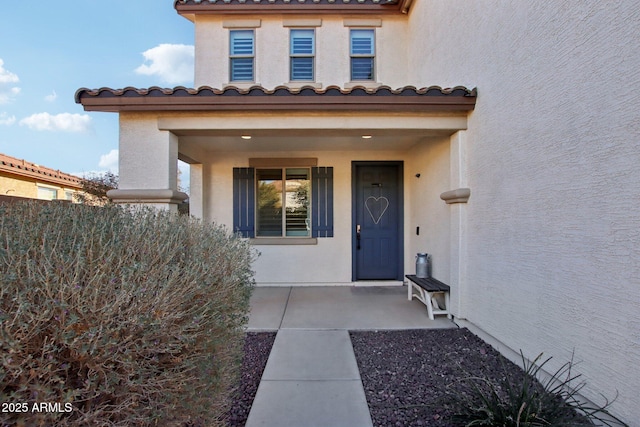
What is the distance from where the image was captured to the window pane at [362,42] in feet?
25.0

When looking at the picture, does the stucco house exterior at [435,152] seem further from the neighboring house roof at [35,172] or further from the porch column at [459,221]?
the neighboring house roof at [35,172]

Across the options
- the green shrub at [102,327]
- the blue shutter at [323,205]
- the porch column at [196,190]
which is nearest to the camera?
the green shrub at [102,327]

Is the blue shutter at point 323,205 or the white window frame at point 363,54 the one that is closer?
the blue shutter at point 323,205

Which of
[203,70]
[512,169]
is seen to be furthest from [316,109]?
[203,70]

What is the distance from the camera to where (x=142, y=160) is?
170 inches

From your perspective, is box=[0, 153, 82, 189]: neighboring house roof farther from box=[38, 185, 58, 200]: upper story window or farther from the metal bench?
the metal bench

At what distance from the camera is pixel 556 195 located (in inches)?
108

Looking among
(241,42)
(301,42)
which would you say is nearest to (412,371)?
(301,42)

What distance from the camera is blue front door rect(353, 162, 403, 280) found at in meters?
6.81

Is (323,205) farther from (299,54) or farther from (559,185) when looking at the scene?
(559,185)

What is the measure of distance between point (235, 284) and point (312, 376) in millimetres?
1497

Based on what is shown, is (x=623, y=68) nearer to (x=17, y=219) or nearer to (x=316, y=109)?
(x=316, y=109)

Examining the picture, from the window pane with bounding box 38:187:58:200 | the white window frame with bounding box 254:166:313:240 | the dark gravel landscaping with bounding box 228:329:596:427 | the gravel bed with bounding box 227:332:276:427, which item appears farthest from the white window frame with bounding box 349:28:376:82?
the window pane with bounding box 38:187:58:200

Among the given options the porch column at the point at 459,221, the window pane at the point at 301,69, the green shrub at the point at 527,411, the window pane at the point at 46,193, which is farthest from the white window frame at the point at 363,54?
the window pane at the point at 46,193
